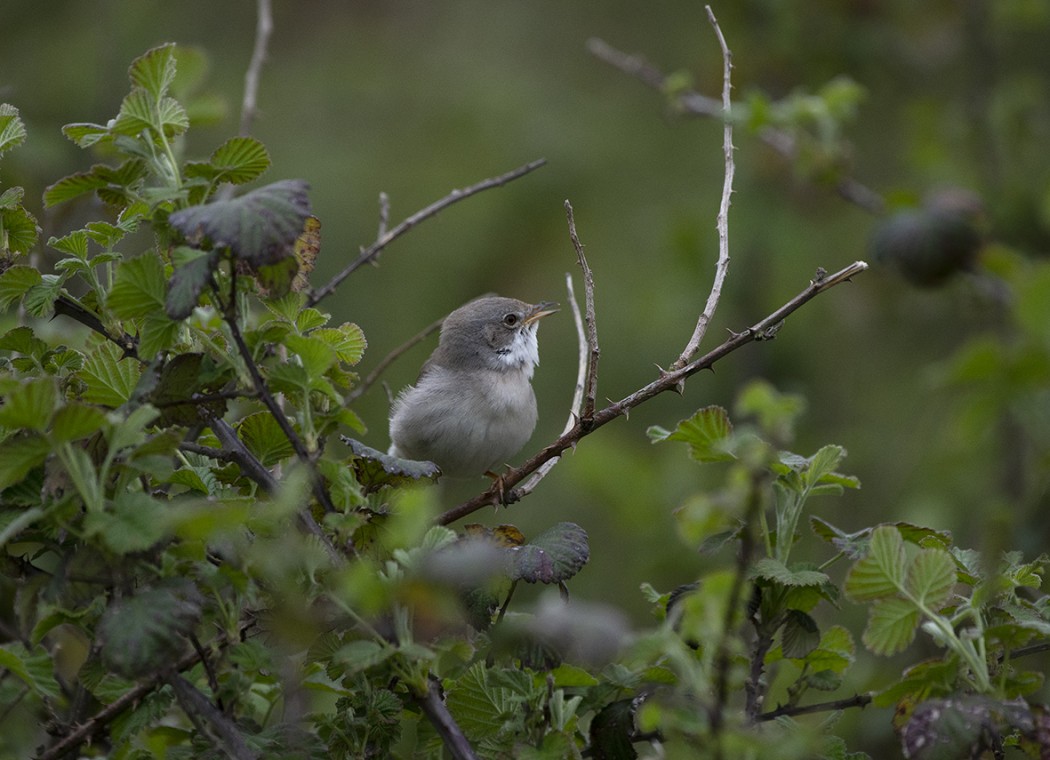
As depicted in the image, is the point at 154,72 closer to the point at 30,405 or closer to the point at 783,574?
the point at 30,405

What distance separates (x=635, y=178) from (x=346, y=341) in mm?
6115

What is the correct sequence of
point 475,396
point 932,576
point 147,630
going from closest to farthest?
point 147,630, point 932,576, point 475,396

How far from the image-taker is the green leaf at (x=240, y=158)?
1983mm

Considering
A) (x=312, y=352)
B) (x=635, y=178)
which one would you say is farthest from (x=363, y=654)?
(x=635, y=178)

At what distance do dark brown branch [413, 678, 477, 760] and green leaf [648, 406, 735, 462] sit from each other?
1.95 ft

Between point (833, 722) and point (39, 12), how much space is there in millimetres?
5940

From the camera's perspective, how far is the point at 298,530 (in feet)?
6.49

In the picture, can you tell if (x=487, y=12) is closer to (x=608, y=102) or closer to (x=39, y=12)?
(x=608, y=102)

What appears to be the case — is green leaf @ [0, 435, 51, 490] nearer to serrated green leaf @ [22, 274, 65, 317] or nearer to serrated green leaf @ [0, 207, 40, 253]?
serrated green leaf @ [22, 274, 65, 317]

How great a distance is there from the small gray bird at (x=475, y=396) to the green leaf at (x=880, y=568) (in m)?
2.53

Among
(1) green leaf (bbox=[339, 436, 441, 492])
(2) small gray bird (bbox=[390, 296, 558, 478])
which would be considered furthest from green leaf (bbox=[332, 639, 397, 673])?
(2) small gray bird (bbox=[390, 296, 558, 478])

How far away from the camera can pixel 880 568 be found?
5.91 ft

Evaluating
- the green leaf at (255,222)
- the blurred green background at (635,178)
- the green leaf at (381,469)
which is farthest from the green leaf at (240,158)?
the blurred green background at (635,178)

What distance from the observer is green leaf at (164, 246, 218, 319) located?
1.80 metres
